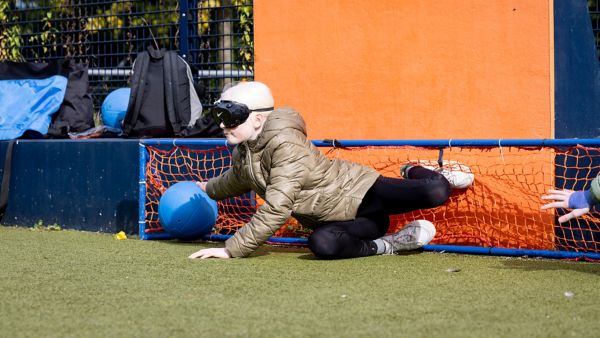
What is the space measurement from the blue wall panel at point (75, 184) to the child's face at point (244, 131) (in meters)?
2.06

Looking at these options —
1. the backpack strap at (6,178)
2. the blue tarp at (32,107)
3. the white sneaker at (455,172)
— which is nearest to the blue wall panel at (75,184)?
the backpack strap at (6,178)

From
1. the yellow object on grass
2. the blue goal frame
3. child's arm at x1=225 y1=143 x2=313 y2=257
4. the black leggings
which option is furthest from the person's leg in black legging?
the yellow object on grass

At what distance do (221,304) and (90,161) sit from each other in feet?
13.8

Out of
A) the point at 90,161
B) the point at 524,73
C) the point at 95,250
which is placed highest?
the point at 524,73

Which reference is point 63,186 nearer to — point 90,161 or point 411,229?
point 90,161

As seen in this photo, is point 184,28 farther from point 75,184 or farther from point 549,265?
point 549,265

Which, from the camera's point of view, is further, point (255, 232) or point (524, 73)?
point (524, 73)

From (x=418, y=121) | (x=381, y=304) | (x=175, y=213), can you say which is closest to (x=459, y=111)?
(x=418, y=121)

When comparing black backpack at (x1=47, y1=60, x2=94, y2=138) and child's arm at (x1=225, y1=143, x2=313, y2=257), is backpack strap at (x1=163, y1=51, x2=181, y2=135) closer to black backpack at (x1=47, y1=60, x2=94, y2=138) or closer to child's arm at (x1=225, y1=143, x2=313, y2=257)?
black backpack at (x1=47, y1=60, x2=94, y2=138)

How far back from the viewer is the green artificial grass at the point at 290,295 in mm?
4152

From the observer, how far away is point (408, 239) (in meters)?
6.66

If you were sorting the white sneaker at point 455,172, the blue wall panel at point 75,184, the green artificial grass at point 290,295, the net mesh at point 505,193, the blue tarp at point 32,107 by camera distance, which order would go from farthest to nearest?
the blue tarp at point 32,107 < the blue wall panel at point 75,184 < the white sneaker at point 455,172 < the net mesh at point 505,193 < the green artificial grass at point 290,295

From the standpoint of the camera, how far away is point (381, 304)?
4672mm

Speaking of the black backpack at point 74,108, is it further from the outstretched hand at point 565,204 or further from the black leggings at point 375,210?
the outstretched hand at point 565,204
